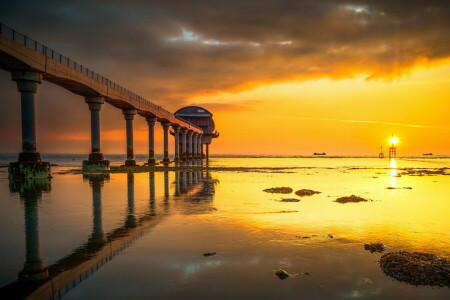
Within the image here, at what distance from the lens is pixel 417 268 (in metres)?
5.60

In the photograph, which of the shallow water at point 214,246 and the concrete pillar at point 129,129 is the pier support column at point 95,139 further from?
the shallow water at point 214,246

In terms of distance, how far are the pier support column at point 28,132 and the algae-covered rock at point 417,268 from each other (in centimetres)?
2620

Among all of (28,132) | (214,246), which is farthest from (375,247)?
(28,132)

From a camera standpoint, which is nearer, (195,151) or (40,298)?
(40,298)

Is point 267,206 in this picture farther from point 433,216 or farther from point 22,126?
point 22,126

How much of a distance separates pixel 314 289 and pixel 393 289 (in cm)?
117

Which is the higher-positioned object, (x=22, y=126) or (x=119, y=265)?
(x=22, y=126)

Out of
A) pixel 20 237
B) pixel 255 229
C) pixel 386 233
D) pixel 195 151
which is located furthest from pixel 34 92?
pixel 195 151

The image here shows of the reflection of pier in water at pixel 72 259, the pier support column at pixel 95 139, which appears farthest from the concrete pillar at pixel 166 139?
the reflection of pier in water at pixel 72 259

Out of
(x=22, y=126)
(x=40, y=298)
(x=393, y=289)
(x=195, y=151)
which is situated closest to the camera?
(x=40, y=298)

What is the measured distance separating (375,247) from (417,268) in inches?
Answer: 56.2

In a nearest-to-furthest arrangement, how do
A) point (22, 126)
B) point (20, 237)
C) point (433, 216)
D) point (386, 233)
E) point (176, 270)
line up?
1. point (176, 270)
2. point (20, 237)
3. point (386, 233)
4. point (433, 216)
5. point (22, 126)

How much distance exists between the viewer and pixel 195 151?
97500 mm

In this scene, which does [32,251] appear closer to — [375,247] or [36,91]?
[375,247]
